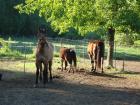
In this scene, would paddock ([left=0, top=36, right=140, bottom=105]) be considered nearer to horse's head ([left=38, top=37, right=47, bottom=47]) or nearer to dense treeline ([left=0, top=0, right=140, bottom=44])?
horse's head ([left=38, top=37, right=47, bottom=47])

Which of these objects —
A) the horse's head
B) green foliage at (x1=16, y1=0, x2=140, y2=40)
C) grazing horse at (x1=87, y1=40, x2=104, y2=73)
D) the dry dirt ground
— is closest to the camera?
the dry dirt ground

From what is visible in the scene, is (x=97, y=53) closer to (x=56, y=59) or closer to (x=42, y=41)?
(x=42, y=41)

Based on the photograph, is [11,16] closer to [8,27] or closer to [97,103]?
[8,27]

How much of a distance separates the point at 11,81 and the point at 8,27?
2534 inches

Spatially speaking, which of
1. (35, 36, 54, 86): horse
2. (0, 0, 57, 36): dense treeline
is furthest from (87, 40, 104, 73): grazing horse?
(0, 0, 57, 36): dense treeline

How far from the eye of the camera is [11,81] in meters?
18.3

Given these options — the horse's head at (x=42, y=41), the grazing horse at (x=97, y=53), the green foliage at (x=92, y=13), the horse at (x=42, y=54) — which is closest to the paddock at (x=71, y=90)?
the horse at (x=42, y=54)

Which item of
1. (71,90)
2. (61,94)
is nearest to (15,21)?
(71,90)

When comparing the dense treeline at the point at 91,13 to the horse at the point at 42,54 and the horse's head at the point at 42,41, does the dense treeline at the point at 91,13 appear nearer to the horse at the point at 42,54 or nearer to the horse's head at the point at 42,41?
the horse at the point at 42,54

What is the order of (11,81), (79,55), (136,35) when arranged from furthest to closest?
1. (79,55)
2. (136,35)
3. (11,81)

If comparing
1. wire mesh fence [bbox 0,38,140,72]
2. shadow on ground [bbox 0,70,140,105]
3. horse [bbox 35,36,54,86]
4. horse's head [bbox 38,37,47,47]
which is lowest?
shadow on ground [bbox 0,70,140,105]

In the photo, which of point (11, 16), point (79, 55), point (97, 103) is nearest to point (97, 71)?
point (97, 103)

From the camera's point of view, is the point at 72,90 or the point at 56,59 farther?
the point at 56,59

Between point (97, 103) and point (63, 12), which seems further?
point (63, 12)
